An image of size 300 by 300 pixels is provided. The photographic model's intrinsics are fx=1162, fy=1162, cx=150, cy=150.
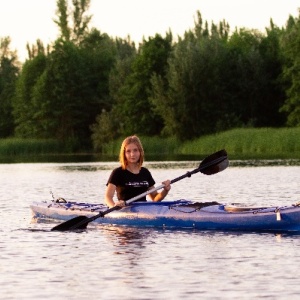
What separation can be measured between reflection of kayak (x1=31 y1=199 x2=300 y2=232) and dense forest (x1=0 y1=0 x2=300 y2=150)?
46769 mm

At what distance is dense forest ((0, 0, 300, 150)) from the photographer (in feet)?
220

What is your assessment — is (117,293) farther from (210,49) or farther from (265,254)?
(210,49)

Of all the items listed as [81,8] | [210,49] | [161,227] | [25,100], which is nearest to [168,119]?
[210,49]

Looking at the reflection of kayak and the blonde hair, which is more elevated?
the blonde hair

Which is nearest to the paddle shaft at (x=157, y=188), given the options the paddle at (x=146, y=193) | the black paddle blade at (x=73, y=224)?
the paddle at (x=146, y=193)

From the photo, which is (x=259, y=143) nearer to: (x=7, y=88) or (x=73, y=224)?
(x=73, y=224)

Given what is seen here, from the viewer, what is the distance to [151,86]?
76000mm

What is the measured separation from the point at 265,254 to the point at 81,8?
85.8 metres

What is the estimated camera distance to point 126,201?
56.9 ft

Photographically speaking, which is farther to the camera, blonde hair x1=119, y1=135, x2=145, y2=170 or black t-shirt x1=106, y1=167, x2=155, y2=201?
black t-shirt x1=106, y1=167, x2=155, y2=201

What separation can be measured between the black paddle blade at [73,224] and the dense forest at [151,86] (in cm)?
4732

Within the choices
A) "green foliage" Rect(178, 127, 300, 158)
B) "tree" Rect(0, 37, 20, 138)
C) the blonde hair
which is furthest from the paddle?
"tree" Rect(0, 37, 20, 138)

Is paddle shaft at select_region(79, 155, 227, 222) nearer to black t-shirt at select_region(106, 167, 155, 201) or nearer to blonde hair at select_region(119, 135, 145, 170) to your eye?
black t-shirt at select_region(106, 167, 155, 201)

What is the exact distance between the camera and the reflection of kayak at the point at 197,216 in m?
16.3
